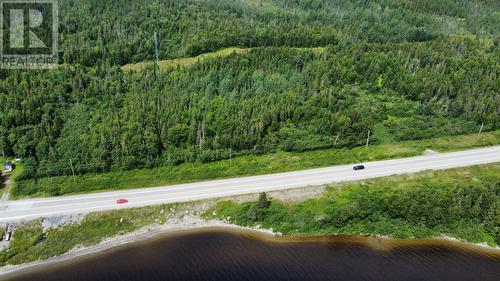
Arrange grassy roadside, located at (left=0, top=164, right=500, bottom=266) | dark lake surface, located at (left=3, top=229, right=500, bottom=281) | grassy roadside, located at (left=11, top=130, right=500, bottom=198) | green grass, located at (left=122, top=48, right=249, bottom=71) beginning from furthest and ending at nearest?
green grass, located at (left=122, top=48, right=249, bottom=71) < grassy roadside, located at (left=11, top=130, right=500, bottom=198) < grassy roadside, located at (left=0, top=164, right=500, bottom=266) < dark lake surface, located at (left=3, top=229, right=500, bottom=281)

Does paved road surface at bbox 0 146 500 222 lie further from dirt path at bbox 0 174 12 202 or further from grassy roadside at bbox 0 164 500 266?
grassy roadside at bbox 0 164 500 266

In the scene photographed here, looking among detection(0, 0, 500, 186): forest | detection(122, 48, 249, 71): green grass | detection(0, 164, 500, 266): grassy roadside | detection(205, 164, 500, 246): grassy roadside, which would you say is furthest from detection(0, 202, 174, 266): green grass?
detection(122, 48, 249, 71): green grass

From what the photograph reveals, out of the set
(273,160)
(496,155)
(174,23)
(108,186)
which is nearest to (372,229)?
(273,160)

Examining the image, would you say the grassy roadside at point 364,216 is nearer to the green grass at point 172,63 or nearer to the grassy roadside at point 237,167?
the grassy roadside at point 237,167

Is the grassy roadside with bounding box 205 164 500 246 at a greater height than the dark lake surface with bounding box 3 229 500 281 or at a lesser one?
greater

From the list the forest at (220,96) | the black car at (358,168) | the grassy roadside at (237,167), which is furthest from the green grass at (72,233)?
the black car at (358,168)

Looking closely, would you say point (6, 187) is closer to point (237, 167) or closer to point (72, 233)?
point (72, 233)

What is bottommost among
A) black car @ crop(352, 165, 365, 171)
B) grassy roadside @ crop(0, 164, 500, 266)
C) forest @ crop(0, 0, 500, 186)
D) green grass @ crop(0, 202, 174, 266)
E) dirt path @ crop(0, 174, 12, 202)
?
green grass @ crop(0, 202, 174, 266)

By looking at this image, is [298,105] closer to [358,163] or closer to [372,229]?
[358,163]
